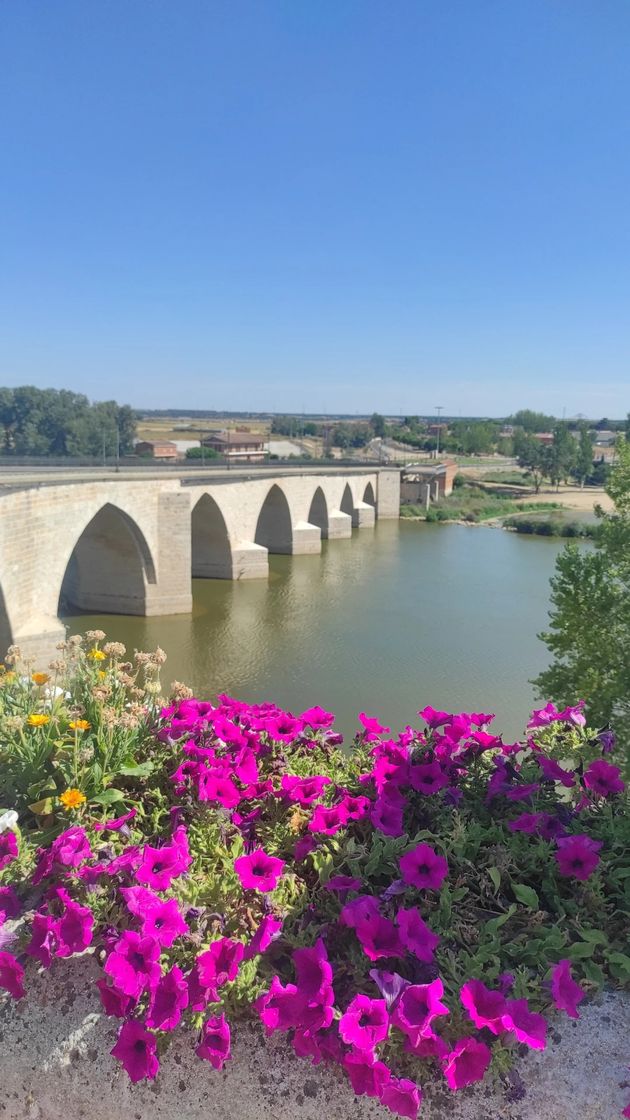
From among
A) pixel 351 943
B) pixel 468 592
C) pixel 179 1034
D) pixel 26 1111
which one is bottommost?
pixel 468 592

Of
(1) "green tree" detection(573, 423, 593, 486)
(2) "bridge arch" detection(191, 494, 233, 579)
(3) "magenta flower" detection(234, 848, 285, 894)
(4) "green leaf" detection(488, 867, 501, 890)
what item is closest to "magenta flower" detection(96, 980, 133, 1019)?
(3) "magenta flower" detection(234, 848, 285, 894)

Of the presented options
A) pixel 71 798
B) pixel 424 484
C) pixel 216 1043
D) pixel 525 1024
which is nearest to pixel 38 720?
pixel 71 798

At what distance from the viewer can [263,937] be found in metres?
2.30

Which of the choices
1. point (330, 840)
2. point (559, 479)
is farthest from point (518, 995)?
point (559, 479)

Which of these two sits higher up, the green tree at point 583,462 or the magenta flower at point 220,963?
the green tree at point 583,462

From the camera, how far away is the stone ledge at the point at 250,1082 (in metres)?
2.02

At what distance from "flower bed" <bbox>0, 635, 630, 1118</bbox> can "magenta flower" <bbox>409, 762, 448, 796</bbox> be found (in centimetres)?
1

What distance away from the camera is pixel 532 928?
8.00 feet

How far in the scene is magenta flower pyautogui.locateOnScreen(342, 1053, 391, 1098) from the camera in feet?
6.25

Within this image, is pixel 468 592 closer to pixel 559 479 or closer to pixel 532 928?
pixel 532 928

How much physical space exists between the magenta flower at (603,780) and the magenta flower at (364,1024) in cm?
140

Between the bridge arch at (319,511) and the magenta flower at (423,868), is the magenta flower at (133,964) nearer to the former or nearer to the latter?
the magenta flower at (423,868)

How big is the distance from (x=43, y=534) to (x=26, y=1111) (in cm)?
1277

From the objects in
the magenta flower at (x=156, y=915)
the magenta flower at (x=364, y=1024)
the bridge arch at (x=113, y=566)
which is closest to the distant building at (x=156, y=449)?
the bridge arch at (x=113, y=566)
